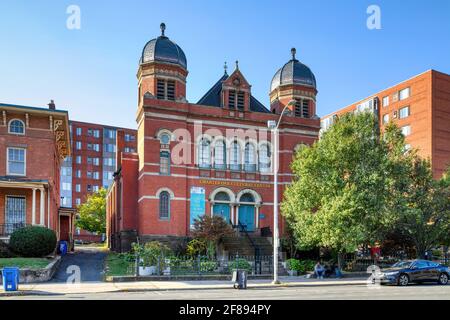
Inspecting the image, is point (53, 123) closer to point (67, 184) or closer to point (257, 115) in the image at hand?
point (257, 115)

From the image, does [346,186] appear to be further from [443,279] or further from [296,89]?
[296,89]

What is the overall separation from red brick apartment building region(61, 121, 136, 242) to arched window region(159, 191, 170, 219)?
68.4 meters

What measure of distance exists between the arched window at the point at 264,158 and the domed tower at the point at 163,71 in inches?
309

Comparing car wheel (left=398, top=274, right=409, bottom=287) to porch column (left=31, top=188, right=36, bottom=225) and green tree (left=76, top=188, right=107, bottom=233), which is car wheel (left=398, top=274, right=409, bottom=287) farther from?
green tree (left=76, top=188, right=107, bottom=233)

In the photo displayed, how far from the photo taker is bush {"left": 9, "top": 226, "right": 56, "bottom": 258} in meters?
29.9

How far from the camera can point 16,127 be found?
34.0 metres

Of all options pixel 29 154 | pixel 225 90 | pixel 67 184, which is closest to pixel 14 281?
pixel 29 154

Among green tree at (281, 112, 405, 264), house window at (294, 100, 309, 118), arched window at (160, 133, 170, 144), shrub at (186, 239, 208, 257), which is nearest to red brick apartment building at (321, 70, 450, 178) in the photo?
house window at (294, 100, 309, 118)

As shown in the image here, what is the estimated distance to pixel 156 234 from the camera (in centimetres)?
3731

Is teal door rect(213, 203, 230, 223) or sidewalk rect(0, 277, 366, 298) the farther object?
teal door rect(213, 203, 230, 223)

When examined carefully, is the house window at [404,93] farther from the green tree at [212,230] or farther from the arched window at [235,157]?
the green tree at [212,230]

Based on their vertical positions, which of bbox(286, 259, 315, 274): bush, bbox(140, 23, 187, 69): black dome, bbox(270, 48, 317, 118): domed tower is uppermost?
bbox(140, 23, 187, 69): black dome

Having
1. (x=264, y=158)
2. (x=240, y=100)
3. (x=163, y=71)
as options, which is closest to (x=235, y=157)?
(x=264, y=158)

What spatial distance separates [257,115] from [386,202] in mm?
13723
